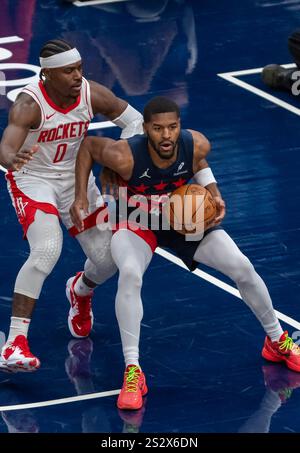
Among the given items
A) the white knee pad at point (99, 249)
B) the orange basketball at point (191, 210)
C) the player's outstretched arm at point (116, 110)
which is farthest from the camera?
the player's outstretched arm at point (116, 110)

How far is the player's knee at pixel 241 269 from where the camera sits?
1052 cm

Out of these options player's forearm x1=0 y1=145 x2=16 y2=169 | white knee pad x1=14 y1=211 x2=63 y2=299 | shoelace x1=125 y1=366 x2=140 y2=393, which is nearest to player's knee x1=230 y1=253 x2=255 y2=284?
shoelace x1=125 y1=366 x2=140 y2=393

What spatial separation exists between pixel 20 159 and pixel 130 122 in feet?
4.62

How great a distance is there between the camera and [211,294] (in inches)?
478

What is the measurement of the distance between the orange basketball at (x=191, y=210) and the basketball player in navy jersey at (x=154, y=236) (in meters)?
0.07

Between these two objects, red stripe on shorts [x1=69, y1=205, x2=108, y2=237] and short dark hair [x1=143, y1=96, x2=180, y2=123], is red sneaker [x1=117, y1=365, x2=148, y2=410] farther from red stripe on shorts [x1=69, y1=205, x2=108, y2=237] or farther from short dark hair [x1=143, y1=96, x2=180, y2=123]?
short dark hair [x1=143, y1=96, x2=180, y2=123]

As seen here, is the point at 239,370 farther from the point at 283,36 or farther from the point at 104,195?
the point at 283,36

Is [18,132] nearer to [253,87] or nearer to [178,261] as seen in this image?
[178,261]

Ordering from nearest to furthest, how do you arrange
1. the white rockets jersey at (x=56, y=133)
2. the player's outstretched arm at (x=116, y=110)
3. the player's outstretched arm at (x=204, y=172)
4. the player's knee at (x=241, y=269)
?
the player's knee at (x=241, y=269) → the player's outstretched arm at (x=204, y=172) → the white rockets jersey at (x=56, y=133) → the player's outstretched arm at (x=116, y=110)

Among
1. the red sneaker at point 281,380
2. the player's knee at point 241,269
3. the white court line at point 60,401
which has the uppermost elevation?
the player's knee at point 241,269

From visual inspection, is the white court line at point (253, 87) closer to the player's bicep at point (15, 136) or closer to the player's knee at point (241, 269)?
the player's knee at point (241, 269)

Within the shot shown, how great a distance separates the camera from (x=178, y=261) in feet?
42.2

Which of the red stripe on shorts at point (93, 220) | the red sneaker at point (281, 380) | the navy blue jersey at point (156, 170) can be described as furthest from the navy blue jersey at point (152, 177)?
the red sneaker at point (281, 380)
